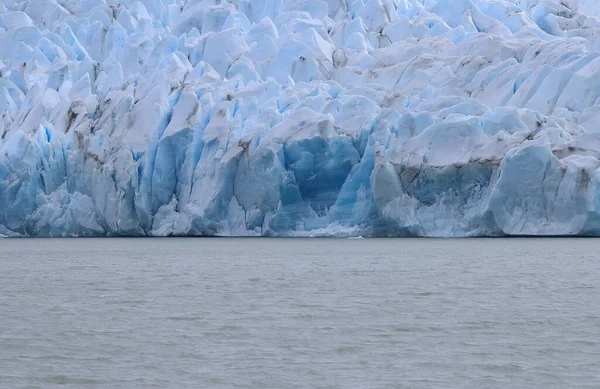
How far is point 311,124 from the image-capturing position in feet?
73.5

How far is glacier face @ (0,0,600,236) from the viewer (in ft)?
68.3

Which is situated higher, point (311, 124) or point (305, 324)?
point (305, 324)

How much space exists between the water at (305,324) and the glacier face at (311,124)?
161 inches

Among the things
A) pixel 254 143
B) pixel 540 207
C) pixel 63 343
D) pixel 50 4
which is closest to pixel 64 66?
pixel 50 4

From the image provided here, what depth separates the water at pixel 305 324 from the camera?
21.7 ft

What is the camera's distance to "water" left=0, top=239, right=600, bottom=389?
662cm

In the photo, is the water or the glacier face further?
the glacier face

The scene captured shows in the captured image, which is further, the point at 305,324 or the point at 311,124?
the point at 311,124

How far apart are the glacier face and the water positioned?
408cm

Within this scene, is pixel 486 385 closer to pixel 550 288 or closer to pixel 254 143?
pixel 550 288

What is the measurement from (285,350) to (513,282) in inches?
243

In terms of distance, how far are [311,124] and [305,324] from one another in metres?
13.8

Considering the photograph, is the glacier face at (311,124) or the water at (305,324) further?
the glacier face at (311,124)

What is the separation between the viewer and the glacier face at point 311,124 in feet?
68.3
